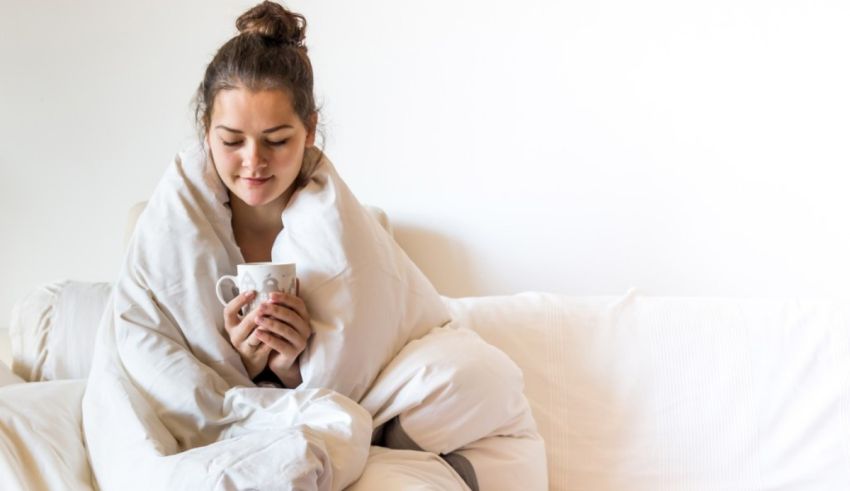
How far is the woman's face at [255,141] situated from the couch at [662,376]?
0.53 meters

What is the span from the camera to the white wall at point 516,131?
1849 millimetres

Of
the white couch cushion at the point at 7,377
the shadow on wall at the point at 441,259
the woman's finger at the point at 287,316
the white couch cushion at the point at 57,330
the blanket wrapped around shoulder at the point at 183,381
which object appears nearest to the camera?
the blanket wrapped around shoulder at the point at 183,381

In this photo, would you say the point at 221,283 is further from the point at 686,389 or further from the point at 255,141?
the point at 686,389

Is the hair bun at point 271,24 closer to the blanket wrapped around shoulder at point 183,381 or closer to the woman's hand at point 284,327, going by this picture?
the blanket wrapped around shoulder at point 183,381

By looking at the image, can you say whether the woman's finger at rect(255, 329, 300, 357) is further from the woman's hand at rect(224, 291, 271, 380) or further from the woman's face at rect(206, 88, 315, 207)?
the woman's face at rect(206, 88, 315, 207)

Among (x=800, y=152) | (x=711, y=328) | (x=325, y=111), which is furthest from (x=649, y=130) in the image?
(x=325, y=111)

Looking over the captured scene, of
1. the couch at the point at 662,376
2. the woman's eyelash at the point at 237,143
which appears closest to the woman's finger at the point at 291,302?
the woman's eyelash at the point at 237,143

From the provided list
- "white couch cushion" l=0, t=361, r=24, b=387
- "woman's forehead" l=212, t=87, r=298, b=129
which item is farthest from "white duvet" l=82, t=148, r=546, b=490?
"white couch cushion" l=0, t=361, r=24, b=387

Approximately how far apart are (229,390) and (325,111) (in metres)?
0.89

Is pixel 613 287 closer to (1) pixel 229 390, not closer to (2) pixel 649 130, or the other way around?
(2) pixel 649 130

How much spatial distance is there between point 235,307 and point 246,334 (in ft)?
0.14

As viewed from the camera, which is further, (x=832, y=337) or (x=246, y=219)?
(x=832, y=337)

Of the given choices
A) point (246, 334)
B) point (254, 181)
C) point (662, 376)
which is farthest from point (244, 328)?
point (662, 376)

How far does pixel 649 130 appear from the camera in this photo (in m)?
1.92
